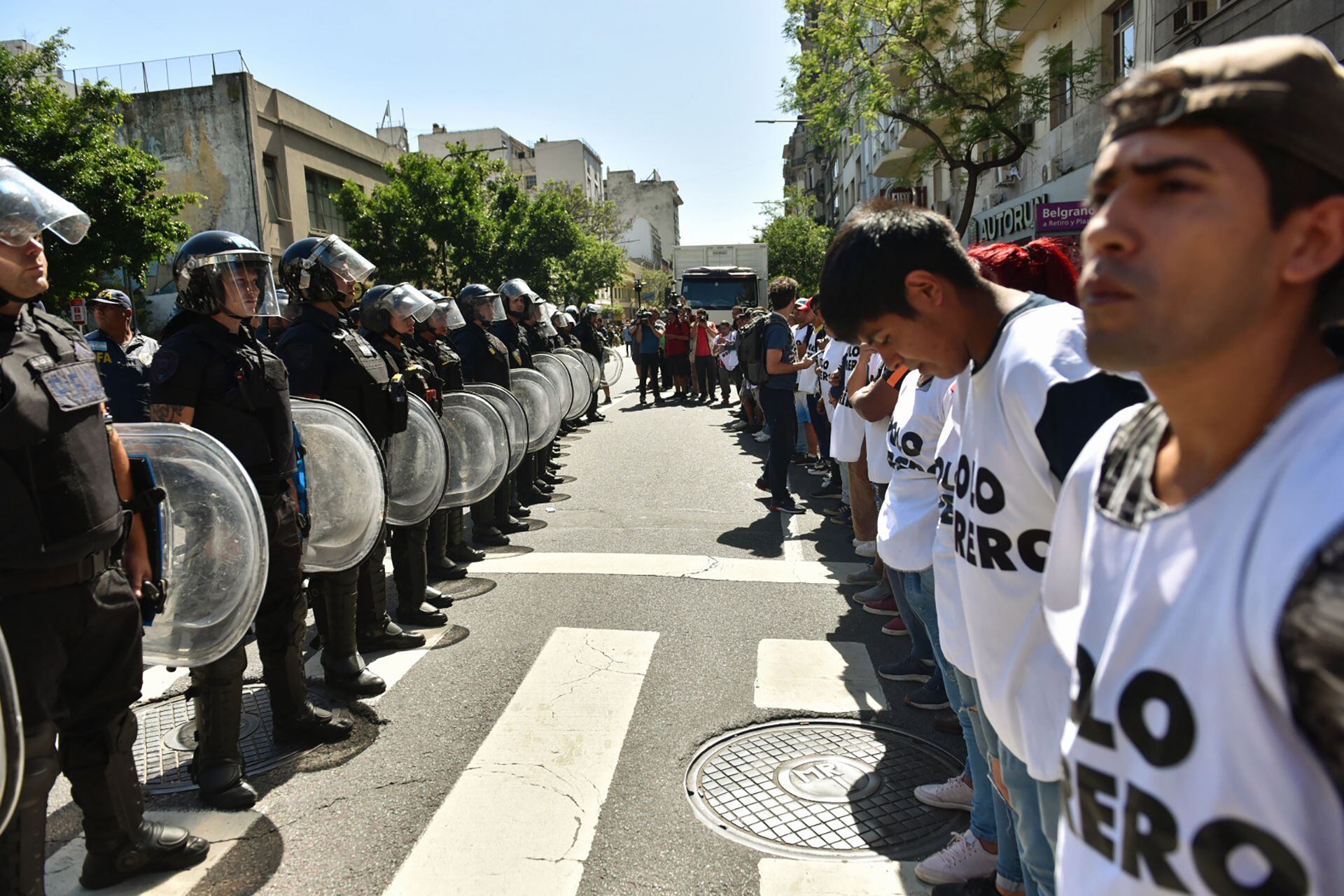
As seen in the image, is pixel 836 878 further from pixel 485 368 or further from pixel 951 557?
pixel 485 368

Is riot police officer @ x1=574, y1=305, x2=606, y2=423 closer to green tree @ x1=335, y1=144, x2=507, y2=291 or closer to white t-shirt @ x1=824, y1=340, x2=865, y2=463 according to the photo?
white t-shirt @ x1=824, y1=340, x2=865, y2=463

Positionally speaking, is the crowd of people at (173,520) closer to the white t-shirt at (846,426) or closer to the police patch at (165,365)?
the police patch at (165,365)

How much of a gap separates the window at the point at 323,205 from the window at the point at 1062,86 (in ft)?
81.5

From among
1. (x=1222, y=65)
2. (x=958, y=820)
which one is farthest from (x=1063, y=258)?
(x=958, y=820)

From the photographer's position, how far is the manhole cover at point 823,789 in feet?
11.0

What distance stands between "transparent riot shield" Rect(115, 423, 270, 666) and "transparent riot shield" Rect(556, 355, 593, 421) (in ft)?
28.9

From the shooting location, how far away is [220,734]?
370 cm

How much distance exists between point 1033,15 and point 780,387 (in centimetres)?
1391

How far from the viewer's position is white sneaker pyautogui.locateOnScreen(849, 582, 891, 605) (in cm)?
612

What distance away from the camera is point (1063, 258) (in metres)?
2.69

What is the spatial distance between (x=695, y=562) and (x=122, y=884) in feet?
15.1

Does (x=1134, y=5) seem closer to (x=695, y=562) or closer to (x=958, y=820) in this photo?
(x=695, y=562)

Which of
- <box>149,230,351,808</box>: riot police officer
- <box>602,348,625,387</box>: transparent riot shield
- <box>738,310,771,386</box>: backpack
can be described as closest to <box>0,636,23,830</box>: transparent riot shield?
<box>149,230,351,808</box>: riot police officer

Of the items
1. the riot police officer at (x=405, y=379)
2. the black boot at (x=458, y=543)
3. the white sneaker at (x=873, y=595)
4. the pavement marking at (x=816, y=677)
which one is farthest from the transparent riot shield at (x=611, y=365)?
the pavement marking at (x=816, y=677)
